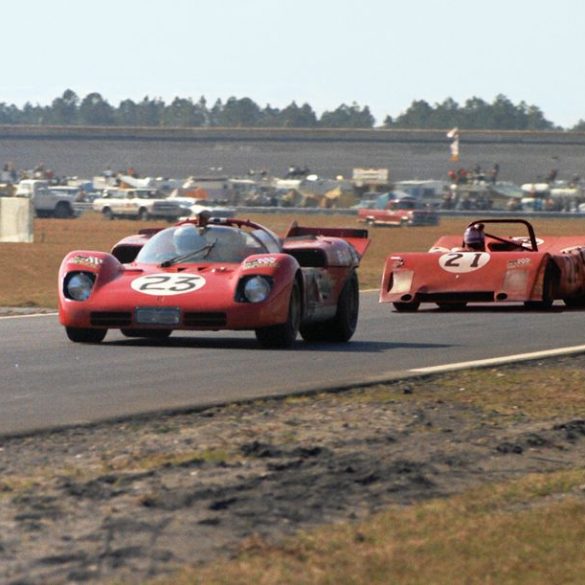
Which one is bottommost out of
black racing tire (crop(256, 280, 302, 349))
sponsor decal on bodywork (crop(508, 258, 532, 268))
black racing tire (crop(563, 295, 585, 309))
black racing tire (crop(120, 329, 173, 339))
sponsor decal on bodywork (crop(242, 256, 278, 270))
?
black racing tire (crop(563, 295, 585, 309))

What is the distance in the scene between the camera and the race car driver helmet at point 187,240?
14.4m

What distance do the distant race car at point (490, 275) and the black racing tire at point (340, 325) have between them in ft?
8.74

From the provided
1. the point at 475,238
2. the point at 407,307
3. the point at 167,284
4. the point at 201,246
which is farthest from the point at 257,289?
the point at 407,307

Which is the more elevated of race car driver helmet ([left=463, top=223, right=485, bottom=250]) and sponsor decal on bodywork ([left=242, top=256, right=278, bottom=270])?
sponsor decal on bodywork ([left=242, top=256, right=278, bottom=270])

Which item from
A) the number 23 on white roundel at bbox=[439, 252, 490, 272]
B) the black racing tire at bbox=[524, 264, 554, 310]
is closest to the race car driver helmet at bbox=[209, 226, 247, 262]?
the number 23 on white roundel at bbox=[439, 252, 490, 272]

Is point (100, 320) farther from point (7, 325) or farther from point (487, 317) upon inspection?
point (487, 317)

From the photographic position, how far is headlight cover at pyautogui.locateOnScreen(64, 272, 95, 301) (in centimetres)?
1355

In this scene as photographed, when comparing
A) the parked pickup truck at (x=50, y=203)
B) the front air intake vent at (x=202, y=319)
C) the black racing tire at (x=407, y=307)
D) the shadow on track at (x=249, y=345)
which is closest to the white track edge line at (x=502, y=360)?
the shadow on track at (x=249, y=345)

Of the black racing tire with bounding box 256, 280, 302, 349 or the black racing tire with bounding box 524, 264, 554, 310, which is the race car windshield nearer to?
the black racing tire with bounding box 256, 280, 302, 349

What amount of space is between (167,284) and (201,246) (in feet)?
2.93

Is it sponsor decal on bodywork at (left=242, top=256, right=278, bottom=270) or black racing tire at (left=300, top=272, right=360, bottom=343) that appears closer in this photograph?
sponsor decal on bodywork at (left=242, top=256, right=278, bottom=270)

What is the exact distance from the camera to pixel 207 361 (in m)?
12.6

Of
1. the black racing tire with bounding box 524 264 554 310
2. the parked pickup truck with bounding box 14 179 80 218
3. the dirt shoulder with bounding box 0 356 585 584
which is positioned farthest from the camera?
the parked pickup truck with bounding box 14 179 80 218

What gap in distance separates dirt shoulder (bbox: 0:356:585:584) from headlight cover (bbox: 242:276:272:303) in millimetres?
2871
